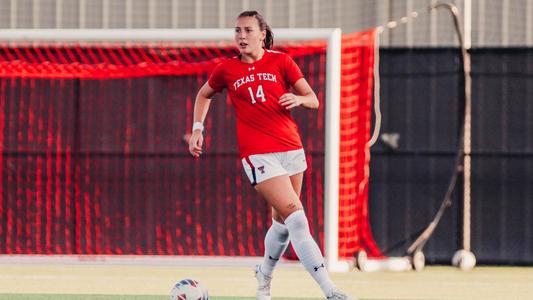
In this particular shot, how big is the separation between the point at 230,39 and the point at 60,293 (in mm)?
3217

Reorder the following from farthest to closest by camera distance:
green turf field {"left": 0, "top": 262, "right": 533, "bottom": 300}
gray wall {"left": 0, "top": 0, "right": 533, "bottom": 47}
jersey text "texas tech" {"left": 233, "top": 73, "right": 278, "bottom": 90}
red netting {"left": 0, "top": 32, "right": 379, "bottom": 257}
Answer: gray wall {"left": 0, "top": 0, "right": 533, "bottom": 47} → red netting {"left": 0, "top": 32, "right": 379, "bottom": 257} → green turf field {"left": 0, "top": 262, "right": 533, "bottom": 300} → jersey text "texas tech" {"left": 233, "top": 73, "right": 278, "bottom": 90}

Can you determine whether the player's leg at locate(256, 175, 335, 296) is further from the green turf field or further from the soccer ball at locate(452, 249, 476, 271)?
the soccer ball at locate(452, 249, 476, 271)

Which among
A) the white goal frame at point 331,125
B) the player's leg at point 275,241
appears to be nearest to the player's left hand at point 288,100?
the player's leg at point 275,241

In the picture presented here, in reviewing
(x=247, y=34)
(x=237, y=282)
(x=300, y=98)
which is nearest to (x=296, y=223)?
(x=300, y=98)

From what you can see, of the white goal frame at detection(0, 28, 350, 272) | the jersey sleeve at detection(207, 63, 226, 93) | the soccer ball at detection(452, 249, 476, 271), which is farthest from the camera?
the soccer ball at detection(452, 249, 476, 271)

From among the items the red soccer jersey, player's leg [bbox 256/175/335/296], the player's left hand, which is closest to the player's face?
the red soccer jersey

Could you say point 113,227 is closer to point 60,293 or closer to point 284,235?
point 60,293

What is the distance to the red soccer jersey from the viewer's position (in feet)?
22.0

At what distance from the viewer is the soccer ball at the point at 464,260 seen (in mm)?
10812

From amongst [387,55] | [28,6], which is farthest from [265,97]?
[28,6]

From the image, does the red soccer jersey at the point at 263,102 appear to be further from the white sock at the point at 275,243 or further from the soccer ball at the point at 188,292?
the soccer ball at the point at 188,292

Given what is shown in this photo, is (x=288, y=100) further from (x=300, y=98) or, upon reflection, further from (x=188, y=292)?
(x=188, y=292)

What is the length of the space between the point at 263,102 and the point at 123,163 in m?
5.59

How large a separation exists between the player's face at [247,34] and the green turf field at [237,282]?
199 centimetres
